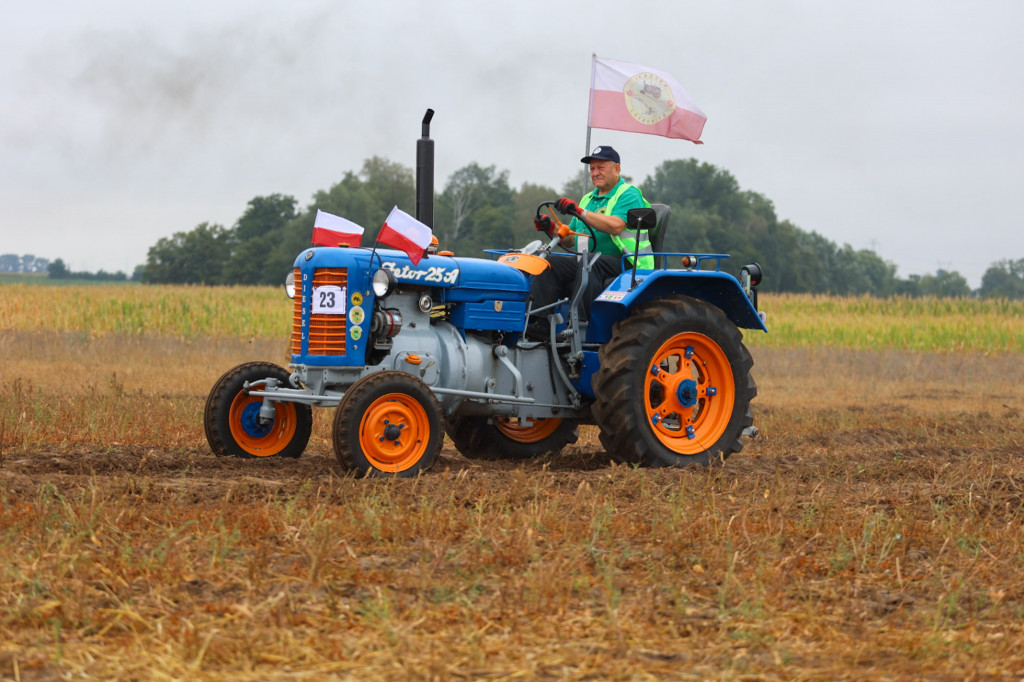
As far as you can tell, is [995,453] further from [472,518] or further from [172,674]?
[172,674]

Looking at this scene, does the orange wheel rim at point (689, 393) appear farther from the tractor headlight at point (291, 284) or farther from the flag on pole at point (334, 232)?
the tractor headlight at point (291, 284)

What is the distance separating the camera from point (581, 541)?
4523 millimetres

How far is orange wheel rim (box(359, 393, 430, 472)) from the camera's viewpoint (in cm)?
603

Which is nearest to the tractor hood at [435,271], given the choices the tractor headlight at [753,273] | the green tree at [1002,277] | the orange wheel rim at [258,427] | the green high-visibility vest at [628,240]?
the green high-visibility vest at [628,240]

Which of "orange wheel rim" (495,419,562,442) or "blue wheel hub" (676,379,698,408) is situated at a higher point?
"blue wheel hub" (676,379,698,408)

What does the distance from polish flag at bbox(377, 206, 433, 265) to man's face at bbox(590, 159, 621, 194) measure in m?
1.57

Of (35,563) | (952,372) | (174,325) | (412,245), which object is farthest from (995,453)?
(174,325)

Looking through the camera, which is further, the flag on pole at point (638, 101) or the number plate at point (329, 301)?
the flag on pole at point (638, 101)

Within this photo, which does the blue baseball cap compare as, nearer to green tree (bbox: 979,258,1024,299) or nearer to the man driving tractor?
the man driving tractor

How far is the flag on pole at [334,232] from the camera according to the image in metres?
6.91

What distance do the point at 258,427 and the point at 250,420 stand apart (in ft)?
0.26

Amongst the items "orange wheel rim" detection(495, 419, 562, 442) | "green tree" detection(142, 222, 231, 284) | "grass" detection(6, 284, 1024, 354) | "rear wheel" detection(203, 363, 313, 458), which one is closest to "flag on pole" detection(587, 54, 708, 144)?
"orange wheel rim" detection(495, 419, 562, 442)

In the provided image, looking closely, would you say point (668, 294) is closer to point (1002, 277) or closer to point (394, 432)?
point (394, 432)

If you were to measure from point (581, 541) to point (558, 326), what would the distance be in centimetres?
311
